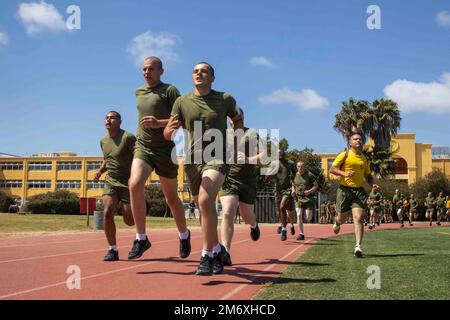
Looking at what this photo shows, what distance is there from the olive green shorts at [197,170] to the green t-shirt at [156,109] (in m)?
0.82

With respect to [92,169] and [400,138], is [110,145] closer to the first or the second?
[400,138]

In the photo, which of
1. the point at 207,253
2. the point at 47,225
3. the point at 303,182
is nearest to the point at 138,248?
the point at 207,253

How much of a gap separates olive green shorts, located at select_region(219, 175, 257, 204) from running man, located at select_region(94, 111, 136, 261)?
156 centimetres

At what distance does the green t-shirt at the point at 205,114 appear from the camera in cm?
524

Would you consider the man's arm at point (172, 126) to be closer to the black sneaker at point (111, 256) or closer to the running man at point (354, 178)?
the black sneaker at point (111, 256)

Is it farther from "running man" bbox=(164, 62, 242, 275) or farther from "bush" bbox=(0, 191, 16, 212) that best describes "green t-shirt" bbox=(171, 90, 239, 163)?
"bush" bbox=(0, 191, 16, 212)

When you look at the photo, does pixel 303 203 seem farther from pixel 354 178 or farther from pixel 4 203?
pixel 4 203

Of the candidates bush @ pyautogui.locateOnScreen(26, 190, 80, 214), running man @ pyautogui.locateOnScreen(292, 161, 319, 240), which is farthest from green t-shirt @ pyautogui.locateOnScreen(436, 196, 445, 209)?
bush @ pyautogui.locateOnScreen(26, 190, 80, 214)

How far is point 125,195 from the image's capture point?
7.46 m

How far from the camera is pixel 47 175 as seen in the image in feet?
275

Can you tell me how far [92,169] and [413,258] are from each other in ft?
255

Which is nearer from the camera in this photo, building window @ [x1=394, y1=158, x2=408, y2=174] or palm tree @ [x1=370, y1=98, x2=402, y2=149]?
palm tree @ [x1=370, y1=98, x2=402, y2=149]

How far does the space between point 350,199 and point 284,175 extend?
315cm

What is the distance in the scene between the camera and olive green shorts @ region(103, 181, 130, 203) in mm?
7406
